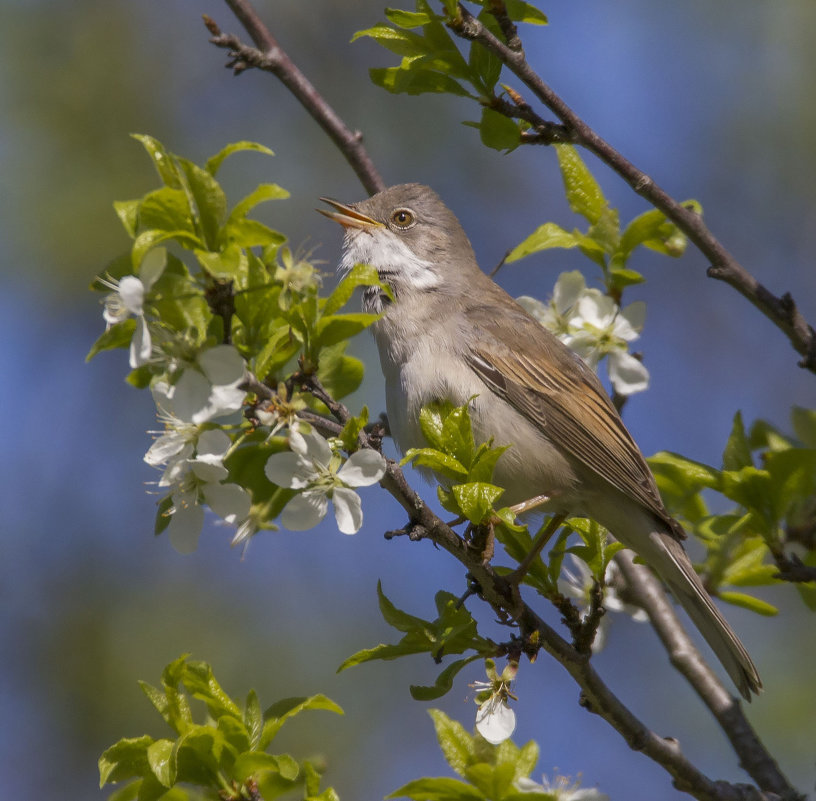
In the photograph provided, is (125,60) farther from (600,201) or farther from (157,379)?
(157,379)

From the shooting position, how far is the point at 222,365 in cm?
238

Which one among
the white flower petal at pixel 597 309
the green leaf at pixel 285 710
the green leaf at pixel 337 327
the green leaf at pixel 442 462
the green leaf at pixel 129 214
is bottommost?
the green leaf at pixel 285 710

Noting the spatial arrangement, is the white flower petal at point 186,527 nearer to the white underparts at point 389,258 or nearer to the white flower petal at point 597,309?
the white flower petal at point 597,309

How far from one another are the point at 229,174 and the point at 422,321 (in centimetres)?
451

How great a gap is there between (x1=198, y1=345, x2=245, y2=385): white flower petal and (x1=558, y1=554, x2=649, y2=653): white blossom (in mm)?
1783

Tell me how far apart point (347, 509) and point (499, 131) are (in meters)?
1.55

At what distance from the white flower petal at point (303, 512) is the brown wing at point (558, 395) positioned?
1746 millimetres

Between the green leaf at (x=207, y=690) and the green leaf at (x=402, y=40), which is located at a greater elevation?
the green leaf at (x=402, y=40)

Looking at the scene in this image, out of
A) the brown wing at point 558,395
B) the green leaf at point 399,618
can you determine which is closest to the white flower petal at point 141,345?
the green leaf at point 399,618

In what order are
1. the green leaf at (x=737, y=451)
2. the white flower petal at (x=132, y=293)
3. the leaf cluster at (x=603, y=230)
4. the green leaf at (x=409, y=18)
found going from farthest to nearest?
the leaf cluster at (x=603, y=230) → the green leaf at (x=737, y=451) → the green leaf at (x=409, y=18) → the white flower petal at (x=132, y=293)

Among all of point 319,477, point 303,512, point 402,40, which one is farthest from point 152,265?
point 402,40

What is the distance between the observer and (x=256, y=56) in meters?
4.27

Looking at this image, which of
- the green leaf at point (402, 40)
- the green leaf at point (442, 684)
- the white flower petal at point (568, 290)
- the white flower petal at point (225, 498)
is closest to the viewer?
the white flower petal at point (225, 498)

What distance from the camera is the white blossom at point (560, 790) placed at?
2.57m
